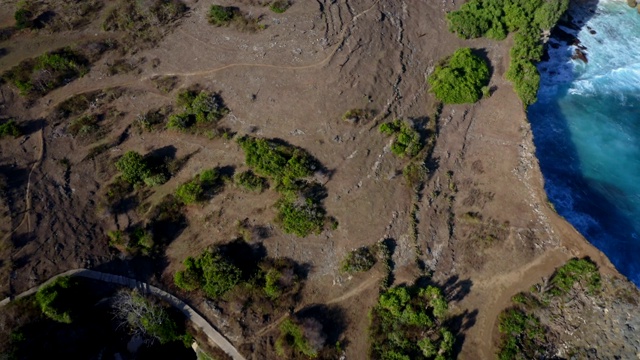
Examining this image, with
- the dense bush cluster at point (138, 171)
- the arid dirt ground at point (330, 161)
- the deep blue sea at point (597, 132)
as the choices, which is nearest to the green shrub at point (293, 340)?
the arid dirt ground at point (330, 161)

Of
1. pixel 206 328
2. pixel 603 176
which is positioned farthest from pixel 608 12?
pixel 206 328

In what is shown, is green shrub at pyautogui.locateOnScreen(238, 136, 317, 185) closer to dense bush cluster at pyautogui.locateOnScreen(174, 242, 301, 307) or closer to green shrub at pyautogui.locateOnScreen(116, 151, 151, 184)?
dense bush cluster at pyautogui.locateOnScreen(174, 242, 301, 307)

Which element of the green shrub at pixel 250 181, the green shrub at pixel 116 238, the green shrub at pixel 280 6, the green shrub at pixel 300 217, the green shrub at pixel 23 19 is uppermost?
the green shrub at pixel 280 6

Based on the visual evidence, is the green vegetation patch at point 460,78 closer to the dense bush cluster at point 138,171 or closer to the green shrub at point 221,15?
the green shrub at point 221,15

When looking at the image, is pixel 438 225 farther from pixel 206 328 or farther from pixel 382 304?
pixel 206 328

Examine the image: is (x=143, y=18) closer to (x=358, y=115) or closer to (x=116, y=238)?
(x=116, y=238)

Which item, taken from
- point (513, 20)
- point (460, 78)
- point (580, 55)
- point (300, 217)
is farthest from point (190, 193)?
point (580, 55)
